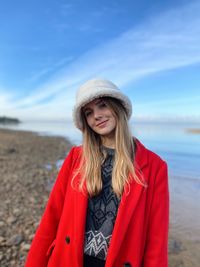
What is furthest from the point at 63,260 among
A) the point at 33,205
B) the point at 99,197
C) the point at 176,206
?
the point at 176,206

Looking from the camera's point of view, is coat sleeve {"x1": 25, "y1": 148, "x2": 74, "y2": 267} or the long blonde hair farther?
coat sleeve {"x1": 25, "y1": 148, "x2": 74, "y2": 267}

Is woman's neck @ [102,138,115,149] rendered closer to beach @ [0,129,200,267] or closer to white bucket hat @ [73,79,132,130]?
white bucket hat @ [73,79,132,130]

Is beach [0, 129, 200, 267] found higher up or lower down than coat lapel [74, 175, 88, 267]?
lower down

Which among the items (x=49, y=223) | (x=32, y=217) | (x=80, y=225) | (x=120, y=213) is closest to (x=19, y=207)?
(x=32, y=217)

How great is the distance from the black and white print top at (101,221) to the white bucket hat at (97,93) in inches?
26.6

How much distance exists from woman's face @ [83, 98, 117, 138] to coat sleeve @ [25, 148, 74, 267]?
0.48m

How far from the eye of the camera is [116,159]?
90.9 inches

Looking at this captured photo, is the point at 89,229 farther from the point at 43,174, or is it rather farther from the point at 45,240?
the point at 43,174

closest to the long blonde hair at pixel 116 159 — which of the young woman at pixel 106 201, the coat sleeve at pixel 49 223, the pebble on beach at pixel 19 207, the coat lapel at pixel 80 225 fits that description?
the young woman at pixel 106 201

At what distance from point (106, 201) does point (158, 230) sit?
455mm

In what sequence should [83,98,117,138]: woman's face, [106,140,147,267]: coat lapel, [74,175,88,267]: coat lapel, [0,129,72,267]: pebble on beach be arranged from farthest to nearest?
[0,129,72,267]: pebble on beach
[83,98,117,138]: woman's face
[74,175,88,267]: coat lapel
[106,140,147,267]: coat lapel

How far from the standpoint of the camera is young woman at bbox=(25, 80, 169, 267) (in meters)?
2.12

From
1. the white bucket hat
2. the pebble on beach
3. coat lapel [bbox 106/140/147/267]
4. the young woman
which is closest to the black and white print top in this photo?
the young woman

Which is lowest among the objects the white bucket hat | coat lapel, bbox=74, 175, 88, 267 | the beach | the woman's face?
the beach
